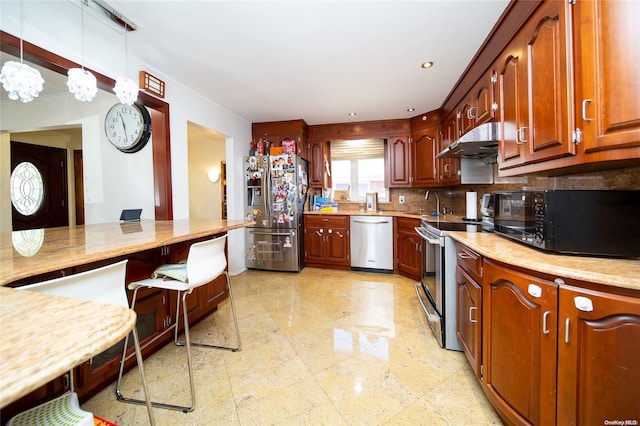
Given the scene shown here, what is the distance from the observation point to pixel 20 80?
4.36 ft

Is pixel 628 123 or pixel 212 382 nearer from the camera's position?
pixel 628 123

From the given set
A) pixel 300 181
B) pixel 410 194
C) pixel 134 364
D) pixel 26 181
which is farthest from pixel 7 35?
pixel 410 194

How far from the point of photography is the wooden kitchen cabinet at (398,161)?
12.7 feet

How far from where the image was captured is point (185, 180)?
109 inches

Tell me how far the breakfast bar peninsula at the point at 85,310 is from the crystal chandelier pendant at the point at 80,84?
2.84ft

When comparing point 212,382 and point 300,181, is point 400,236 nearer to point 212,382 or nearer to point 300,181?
point 300,181

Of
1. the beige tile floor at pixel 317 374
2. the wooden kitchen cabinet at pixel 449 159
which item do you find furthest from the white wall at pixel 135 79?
the wooden kitchen cabinet at pixel 449 159

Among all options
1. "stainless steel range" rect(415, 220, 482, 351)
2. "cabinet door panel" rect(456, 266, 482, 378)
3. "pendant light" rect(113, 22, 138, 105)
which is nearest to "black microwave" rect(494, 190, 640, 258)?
"cabinet door panel" rect(456, 266, 482, 378)

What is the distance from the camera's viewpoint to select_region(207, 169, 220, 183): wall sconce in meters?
5.11

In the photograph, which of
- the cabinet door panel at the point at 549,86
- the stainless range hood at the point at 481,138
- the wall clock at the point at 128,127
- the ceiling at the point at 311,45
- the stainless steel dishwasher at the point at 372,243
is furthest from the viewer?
the stainless steel dishwasher at the point at 372,243

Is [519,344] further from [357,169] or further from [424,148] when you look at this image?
[357,169]

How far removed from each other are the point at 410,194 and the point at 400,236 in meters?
0.87

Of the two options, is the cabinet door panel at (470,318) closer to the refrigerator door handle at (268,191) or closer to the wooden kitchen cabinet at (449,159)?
the wooden kitchen cabinet at (449,159)

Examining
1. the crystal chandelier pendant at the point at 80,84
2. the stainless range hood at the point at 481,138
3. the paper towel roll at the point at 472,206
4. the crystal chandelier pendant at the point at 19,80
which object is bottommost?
the paper towel roll at the point at 472,206
